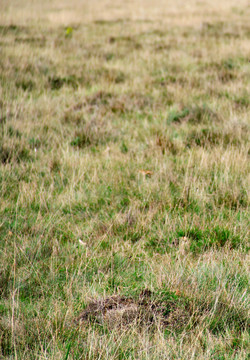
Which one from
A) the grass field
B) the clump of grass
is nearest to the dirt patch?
the grass field

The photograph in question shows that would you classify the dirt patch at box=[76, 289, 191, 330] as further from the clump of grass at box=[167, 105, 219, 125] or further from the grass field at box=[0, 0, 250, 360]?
the clump of grass at box=[167, 105, 219, 125]

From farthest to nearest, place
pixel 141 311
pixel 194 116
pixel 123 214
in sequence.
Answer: pixel 194 116 < pixel 123 214 < pixel 141 311

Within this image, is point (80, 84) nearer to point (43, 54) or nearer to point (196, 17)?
point (43, 54)

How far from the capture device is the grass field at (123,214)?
198cm

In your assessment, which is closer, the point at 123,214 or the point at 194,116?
the point at 123,214

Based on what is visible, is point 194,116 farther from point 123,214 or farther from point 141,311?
point 141,311

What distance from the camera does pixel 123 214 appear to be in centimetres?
317

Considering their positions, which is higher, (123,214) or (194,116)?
(194,116)

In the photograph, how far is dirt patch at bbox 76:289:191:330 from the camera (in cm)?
204

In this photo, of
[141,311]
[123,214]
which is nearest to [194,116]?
[123,214]

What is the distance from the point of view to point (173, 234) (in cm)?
290

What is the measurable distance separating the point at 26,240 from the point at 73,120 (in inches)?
116

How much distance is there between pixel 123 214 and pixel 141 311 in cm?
118

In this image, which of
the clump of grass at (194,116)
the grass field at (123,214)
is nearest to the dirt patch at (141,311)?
the grass field at (123,214)
